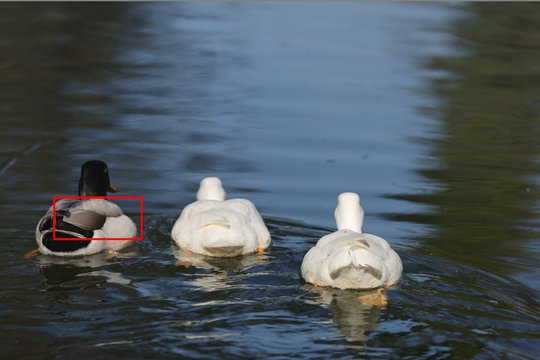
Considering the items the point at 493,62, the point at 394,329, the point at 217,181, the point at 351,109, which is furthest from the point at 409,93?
the point at 394,329

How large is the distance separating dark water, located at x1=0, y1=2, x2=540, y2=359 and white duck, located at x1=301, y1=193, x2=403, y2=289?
0.40 ft

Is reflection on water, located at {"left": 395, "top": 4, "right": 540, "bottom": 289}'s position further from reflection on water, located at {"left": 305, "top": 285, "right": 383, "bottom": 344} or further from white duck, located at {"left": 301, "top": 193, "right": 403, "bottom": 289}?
reflection on water, located at {"left": 305, "top": 285, "right": 383, "bottom": 344}

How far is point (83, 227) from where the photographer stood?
10227 mm

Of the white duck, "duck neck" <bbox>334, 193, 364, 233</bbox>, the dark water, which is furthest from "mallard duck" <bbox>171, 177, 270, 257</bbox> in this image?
the white duck

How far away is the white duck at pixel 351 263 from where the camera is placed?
883 cm

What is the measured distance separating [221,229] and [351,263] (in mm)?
1713

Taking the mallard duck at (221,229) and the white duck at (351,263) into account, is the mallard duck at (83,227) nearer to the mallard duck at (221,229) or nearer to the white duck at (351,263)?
the mallard duck at (221,229)

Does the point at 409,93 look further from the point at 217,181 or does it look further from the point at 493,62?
the point at 217,181

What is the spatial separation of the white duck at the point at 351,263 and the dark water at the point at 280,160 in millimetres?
123

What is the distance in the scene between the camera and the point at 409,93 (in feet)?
55.0

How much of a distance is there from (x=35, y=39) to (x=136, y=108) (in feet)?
18.2

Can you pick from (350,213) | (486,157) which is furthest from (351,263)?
(486,157)

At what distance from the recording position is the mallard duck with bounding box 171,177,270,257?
398 inches

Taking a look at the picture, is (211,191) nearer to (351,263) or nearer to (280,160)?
(280,160)
